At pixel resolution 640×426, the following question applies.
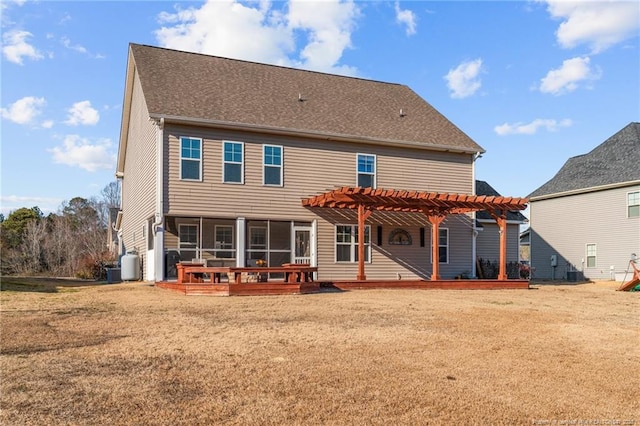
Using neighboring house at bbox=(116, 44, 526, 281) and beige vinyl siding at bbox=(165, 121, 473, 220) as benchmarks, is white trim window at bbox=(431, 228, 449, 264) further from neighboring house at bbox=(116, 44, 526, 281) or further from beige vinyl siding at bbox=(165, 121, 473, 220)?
beige vinyl siding at bbox=(165, 121, 473, 220)

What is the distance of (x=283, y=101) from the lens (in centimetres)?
1984

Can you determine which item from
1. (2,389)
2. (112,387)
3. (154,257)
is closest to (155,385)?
(112,387)

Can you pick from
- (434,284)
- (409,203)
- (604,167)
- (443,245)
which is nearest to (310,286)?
(434,284)

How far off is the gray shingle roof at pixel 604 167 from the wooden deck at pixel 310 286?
1054cm

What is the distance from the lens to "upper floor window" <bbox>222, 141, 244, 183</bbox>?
1755cm

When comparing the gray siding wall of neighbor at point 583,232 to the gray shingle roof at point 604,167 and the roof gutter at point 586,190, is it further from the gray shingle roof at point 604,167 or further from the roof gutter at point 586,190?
the gray shingle roof at point 604,167

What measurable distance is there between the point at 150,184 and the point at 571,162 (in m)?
22.1

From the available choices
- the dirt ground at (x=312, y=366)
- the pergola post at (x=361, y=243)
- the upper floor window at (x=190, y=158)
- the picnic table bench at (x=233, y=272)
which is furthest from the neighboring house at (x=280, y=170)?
the dirt ground at (x=312, y=366)

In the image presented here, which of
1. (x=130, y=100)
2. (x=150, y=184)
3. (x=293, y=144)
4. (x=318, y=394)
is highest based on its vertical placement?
(x=130, y=100)

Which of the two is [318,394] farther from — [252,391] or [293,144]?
[293,144]

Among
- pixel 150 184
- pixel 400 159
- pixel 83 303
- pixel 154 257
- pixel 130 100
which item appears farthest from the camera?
pixel 130 100

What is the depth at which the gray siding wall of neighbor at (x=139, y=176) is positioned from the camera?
18.1 m

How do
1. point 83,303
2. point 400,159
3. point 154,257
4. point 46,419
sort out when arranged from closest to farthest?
point 46,419 → point 83,303 → point 154,257 → point 400,159

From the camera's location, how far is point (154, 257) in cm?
1686
